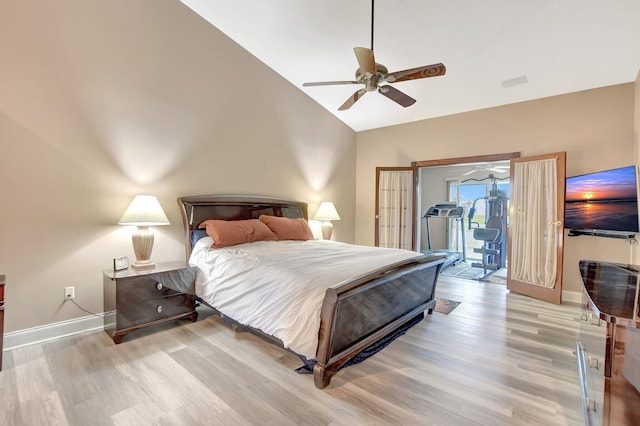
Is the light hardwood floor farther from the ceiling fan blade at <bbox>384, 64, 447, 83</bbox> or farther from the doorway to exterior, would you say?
the doorway to exterior

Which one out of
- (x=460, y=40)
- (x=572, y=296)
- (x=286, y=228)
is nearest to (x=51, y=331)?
(x=286, y=228)

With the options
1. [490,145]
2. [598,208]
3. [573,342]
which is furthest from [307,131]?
[573,342]

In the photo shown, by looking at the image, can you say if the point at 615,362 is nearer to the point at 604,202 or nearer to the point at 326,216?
the point at 604,202

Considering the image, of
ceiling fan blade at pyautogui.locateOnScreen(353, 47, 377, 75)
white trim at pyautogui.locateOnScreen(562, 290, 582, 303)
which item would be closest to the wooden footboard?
ceiling fan blade at pyautogui.locateOnScreen(353, 47, 377, 75)

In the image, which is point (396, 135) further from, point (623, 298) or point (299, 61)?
point (623, 298)

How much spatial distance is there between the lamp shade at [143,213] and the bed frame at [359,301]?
1.69ft

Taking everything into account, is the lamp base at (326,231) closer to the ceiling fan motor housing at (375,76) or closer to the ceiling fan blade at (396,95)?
the ceiling fan blade at (396,95)

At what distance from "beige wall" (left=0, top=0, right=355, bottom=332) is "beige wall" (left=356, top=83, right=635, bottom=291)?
3.14 m

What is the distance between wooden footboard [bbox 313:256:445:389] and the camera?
197cm

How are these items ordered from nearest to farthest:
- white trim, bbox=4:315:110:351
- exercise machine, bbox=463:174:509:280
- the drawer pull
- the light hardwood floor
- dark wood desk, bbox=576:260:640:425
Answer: dark wood desk, bbox=576:260:640:425 < the drawer pull < the light hardwood floor < white trim, bbox=4:315:110:351 < exercise machine, bbox=463:174:509:280

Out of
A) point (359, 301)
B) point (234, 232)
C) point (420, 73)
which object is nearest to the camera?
point (359, 301)

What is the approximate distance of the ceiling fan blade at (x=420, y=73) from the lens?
7.77 ft

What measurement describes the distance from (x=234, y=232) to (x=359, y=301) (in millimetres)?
1857

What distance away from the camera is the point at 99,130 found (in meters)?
2.90
